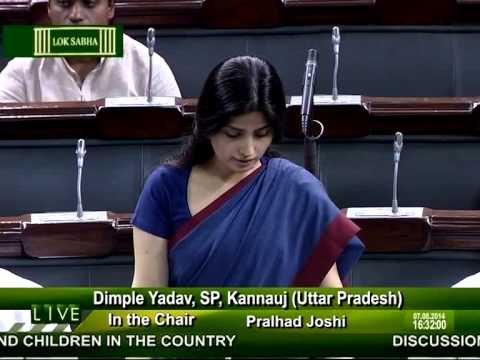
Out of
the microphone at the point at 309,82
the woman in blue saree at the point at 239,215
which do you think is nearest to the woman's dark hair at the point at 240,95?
the woman in blue saree at the point at 239,215

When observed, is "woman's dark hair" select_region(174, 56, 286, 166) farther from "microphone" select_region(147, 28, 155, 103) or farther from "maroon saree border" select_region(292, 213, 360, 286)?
"microphone" select_region(147, 28, 155, 103)

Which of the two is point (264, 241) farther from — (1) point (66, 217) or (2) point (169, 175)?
(1) point (66, 217)

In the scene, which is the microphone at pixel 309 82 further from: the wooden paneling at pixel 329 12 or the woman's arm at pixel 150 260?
the wooden paneling at pixel 329 12

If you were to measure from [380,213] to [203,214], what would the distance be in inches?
10.4

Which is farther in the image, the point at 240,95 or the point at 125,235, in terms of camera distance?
the point at 125,235

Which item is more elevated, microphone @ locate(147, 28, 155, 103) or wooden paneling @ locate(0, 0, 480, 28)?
wooden paneling @ locate(0, 0, 480, 28)

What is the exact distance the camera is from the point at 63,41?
1168mm

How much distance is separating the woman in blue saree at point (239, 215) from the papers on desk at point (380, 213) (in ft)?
0.71

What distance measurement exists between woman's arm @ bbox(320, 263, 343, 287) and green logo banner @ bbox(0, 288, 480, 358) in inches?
1.3

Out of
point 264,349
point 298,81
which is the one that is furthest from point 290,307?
point 298,81

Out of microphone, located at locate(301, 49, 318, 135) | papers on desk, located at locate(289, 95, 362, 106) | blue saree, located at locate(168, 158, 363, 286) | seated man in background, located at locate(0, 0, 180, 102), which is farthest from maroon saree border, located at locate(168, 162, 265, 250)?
seated man in background, located at locate(0, 0, 180, 102)

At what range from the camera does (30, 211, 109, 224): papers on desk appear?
1002 millimetres

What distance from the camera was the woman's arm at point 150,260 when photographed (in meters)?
0.77

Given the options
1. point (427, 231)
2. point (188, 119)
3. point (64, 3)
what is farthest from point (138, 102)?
point (427, 231)
